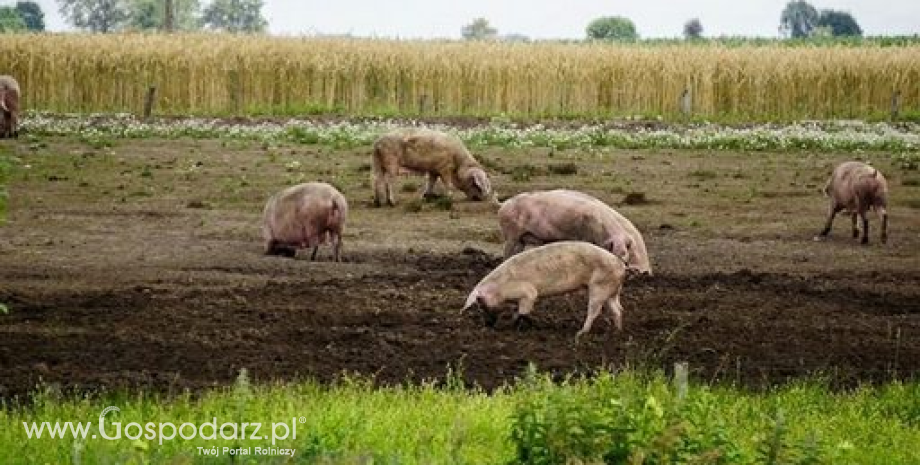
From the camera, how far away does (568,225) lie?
56.9 ft

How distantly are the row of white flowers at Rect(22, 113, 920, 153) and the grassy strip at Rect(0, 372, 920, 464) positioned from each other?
22.8 metres

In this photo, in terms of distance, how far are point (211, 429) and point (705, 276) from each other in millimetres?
9104

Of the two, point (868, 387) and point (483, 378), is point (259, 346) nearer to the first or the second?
point (483, 378)

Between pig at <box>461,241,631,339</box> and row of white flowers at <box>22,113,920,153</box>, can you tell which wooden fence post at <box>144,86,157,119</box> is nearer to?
row of white flowers at <box>22,113,920,153</box>

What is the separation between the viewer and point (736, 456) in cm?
906

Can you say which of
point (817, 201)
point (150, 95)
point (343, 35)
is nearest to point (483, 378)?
point (817, 201)

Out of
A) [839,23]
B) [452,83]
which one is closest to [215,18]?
[839,23]

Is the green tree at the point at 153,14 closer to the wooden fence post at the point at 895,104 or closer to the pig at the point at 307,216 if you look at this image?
the wooden fence post at the point at 895,104

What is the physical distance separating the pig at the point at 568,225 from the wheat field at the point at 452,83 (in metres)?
28.2

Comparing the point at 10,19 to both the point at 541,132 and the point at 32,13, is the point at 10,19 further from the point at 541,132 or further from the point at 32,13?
the point at 541,132

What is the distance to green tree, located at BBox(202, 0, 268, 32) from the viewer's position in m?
180

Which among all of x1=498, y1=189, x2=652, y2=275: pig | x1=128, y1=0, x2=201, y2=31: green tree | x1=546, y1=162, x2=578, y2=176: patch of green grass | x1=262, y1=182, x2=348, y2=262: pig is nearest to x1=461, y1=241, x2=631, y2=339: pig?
x1=498, y1=189, x2=652, y2=275: pig

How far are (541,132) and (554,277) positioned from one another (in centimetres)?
2448

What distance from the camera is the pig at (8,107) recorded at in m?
34.7
